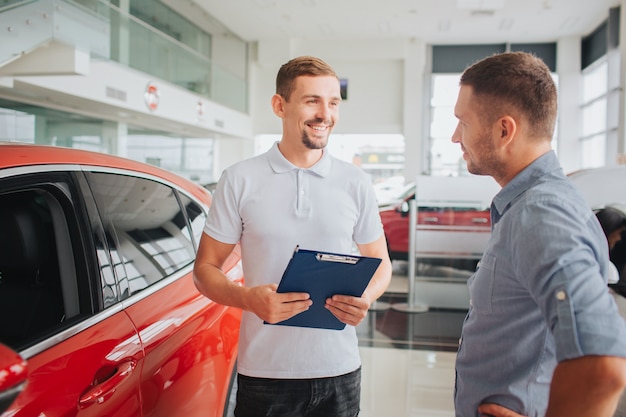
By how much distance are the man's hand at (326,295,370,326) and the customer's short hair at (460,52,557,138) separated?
0.61 meters

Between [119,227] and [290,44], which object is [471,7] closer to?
[290,44]

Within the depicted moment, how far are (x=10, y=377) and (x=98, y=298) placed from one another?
726 millimetres

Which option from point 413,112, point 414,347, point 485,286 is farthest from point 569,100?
point 485,286

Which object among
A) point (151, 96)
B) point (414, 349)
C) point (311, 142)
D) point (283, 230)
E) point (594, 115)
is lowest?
point (414, 349)

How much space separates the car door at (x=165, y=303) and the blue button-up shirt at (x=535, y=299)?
2.81 feet

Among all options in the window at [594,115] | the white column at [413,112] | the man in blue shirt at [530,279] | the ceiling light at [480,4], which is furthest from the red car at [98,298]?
the white column at [413,112]

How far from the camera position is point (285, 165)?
1833 mm

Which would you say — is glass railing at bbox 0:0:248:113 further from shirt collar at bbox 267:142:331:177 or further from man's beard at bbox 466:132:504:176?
man's beard at bbox 466:132:504:176

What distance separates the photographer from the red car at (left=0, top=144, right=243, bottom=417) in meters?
1.36

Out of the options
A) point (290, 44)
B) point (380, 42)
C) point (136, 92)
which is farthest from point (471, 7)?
point (136, 92)

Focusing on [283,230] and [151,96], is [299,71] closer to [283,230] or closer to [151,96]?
[283,230]

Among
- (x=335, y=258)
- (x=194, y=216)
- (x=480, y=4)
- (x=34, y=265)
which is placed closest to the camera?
(x=335, y=258)

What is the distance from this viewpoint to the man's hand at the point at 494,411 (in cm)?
111

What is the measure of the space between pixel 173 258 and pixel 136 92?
33.4 ft
